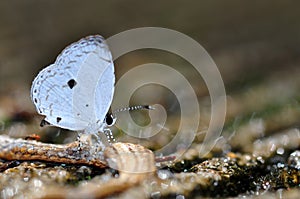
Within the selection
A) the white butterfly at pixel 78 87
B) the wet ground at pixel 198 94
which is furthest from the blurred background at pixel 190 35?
the white butterfly at pixel 78 87

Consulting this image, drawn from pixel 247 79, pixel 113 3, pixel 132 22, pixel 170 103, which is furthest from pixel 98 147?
pixel 113 3

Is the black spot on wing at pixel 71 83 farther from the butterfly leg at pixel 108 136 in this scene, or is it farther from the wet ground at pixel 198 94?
the wet ground at pixel 198 94

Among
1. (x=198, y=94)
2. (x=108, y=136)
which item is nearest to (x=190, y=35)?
(x=198, y=94)

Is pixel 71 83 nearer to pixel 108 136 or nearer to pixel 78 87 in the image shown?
pixel 78 87

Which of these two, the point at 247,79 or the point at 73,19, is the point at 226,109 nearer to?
the point at 247,79

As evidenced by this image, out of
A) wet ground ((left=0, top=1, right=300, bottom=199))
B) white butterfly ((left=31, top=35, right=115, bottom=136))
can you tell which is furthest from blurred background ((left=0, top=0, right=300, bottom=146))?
white butterfly ((left=31, top=35, right=115, bottom=136))

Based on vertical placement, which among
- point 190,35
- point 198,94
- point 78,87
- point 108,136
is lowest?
point 108,136

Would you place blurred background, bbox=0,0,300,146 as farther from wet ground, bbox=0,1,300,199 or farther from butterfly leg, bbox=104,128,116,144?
butterfly leg, bbox=104,128,116,144
